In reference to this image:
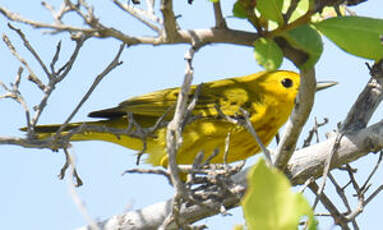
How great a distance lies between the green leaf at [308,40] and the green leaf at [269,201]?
1154mm

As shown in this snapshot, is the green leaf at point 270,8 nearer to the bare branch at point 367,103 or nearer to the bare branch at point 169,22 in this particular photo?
the bare branch at point 169,22

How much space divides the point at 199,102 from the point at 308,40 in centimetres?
294

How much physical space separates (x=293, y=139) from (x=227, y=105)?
217 cm

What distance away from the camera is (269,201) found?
148cm

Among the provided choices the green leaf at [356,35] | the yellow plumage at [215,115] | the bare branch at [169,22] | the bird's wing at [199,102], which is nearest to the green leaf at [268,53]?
the green leaf at [356,35]

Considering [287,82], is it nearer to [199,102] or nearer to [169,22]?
[199,102]

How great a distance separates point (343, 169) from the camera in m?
4.38

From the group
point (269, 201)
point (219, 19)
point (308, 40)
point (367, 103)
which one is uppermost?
point (219, 19)

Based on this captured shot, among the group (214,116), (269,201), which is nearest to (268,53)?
(269,201)

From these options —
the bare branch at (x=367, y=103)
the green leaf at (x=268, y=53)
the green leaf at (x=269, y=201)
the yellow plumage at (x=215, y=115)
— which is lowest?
the yellow plumage at (x=215, y=115)

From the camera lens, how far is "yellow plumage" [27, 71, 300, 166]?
203 inches

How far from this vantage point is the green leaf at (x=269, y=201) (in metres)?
1.45

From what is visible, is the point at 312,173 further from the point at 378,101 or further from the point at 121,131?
the point at 121,131

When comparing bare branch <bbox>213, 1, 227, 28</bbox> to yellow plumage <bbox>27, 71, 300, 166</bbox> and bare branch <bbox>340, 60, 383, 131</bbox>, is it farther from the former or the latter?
yellow plumage <bbox>27, 71, 300, 166</bbox>
